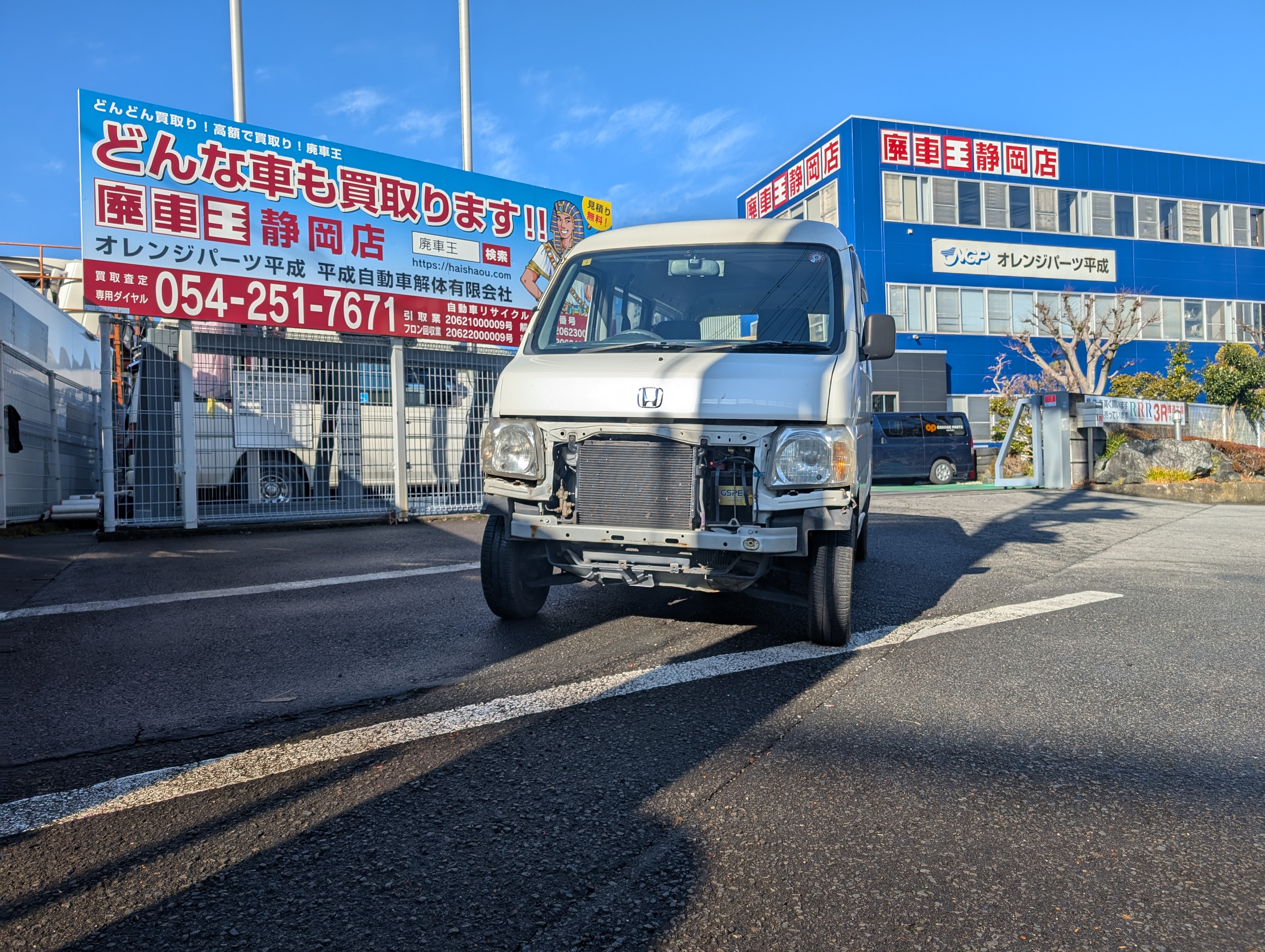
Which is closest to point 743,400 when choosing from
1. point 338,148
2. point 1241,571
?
point 1241,571

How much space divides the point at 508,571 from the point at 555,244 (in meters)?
10.0

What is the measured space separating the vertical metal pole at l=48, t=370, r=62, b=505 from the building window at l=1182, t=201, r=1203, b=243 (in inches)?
1713

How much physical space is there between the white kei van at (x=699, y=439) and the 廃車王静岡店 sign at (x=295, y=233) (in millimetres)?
6833

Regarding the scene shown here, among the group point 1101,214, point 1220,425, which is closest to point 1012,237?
point 1101,214

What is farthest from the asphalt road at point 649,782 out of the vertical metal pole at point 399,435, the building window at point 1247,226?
the building window at point 1247,226

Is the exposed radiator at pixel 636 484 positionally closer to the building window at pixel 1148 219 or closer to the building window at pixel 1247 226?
the building window at pixel 1148 219

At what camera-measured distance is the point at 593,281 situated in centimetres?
493

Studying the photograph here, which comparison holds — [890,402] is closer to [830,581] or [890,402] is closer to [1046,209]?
[1046,209]

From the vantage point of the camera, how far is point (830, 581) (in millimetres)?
4020

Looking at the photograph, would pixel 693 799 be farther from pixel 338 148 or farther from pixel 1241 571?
pixel 338 148

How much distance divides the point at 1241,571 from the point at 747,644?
5.02 metres

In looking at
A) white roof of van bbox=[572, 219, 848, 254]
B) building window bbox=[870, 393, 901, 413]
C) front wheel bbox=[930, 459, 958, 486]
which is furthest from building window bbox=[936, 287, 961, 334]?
white roof of van bbox=[572, 219, 848, 254]

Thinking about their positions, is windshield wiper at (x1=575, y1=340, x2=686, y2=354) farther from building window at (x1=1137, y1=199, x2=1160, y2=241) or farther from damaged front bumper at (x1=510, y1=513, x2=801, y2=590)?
building window at (x1=1137, y1=199, x2=1160, y2=241)

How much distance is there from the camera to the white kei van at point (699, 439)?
3.78m
